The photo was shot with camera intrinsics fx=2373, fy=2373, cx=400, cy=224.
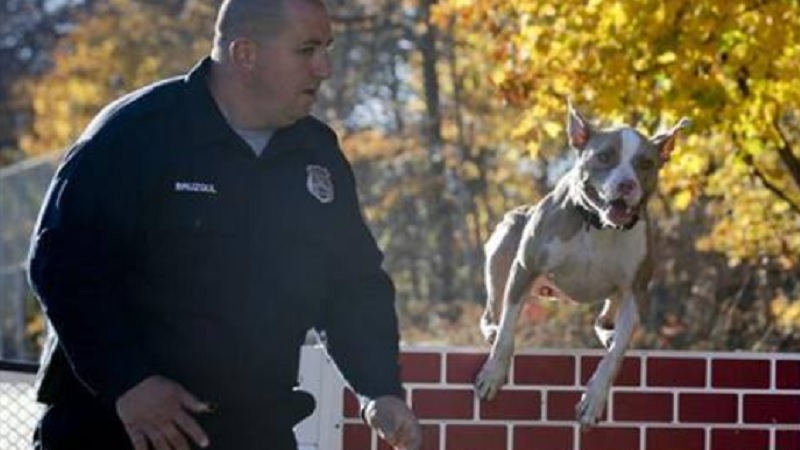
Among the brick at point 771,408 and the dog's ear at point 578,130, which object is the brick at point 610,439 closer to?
the brick at point 771,408

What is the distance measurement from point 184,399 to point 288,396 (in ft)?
1.32

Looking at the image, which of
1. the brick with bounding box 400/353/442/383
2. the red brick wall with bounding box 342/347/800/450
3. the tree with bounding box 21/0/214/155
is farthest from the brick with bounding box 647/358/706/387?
the tree with bounding box 21/0/214/155

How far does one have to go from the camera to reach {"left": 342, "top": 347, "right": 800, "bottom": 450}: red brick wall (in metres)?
7.70

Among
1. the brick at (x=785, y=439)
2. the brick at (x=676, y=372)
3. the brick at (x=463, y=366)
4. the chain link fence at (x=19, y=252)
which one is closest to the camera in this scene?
the brick at (x=463, y=366)

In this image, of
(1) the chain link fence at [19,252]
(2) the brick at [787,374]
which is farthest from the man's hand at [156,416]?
(1) the chain link fence at [19,252]

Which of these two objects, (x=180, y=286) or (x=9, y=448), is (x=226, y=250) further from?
(x=9, y=448)

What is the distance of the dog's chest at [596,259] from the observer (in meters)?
6.94

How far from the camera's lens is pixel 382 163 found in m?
30.2

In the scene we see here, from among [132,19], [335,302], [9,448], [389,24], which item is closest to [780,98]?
[9,448]

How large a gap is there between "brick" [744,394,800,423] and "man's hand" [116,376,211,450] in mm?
3639

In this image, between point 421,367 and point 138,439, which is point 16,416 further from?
point 138,439

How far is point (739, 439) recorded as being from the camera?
790 cm

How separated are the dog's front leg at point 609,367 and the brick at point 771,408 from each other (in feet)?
2.02

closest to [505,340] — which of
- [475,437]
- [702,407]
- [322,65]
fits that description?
[475,437]
